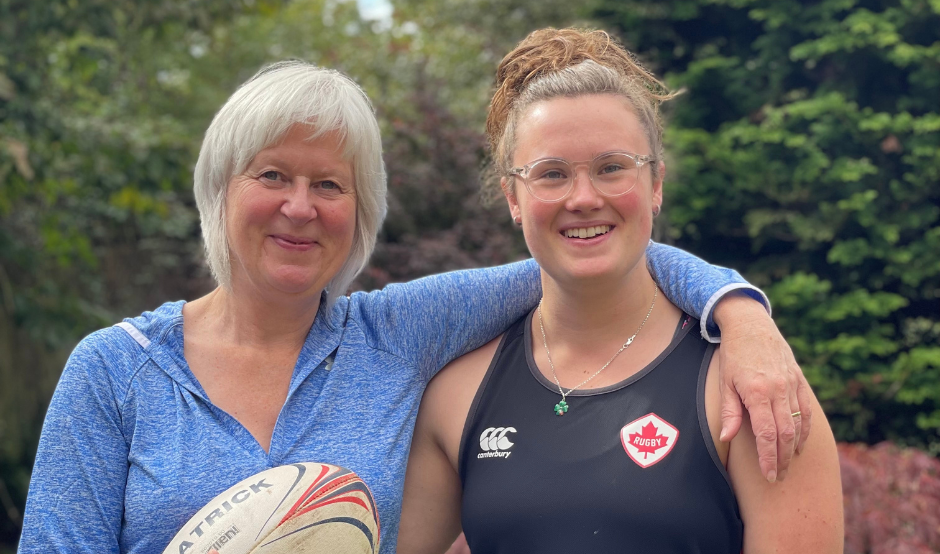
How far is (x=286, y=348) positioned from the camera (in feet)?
8.70

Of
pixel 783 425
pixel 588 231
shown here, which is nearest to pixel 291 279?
pixel 588 231

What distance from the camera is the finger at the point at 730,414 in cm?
219

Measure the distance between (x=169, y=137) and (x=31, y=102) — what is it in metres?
1.17

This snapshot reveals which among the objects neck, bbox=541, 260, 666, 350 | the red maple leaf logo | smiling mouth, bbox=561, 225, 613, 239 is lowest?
the red maple leaf logo

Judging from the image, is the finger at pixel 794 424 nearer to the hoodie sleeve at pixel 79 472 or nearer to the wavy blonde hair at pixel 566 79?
the wavy blonde hair at pixel 566 79

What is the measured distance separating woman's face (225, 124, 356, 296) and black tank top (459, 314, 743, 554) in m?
0.65

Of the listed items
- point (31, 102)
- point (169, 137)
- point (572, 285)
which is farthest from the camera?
point (169, 137)

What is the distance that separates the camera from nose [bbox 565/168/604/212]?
7.88ft

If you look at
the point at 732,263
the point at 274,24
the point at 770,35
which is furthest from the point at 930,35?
the point at 274,24

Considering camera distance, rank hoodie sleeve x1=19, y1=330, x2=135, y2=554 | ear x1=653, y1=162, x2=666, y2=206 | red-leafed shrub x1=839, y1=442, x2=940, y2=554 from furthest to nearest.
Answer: red-leafed shrub x1=839, y1=442, x2=940, y2=554 → ear x1=653, y1=162, x2=666, y2=206 → hoodie sleeve x1=19, y1=330, x2=135, y2=554

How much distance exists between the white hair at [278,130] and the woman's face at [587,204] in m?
0.47

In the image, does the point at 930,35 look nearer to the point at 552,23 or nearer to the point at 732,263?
the point at 732,263

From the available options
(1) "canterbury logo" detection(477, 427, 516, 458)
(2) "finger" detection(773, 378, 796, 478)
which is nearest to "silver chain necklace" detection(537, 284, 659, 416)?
(1) "canterbury logo" detection(477, 427, 516, 458)

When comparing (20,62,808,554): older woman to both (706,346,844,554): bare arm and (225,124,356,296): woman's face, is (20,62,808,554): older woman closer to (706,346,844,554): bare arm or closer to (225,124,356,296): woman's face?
(225,124,356,296): woman's face
